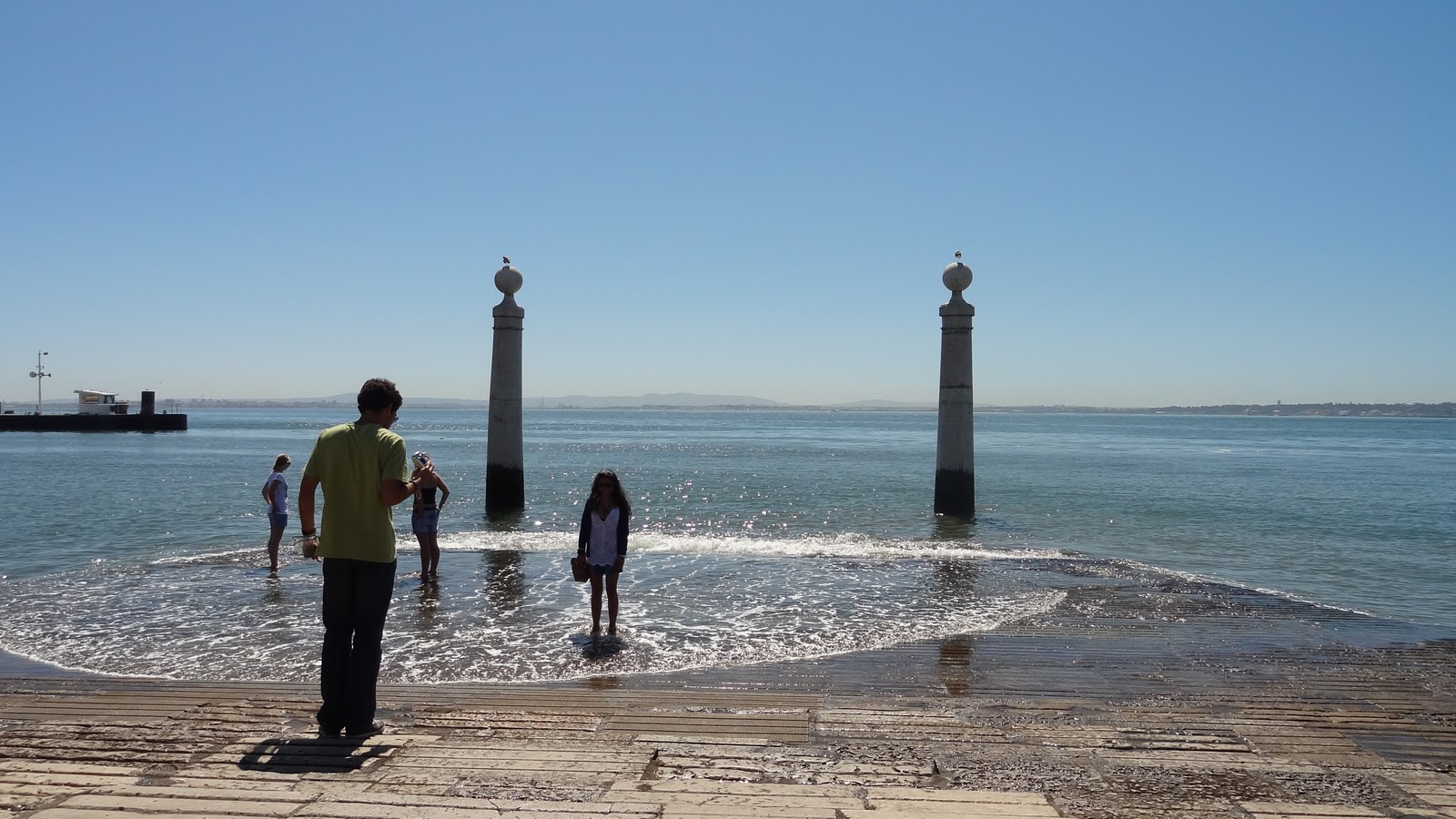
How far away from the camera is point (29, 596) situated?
13.0m

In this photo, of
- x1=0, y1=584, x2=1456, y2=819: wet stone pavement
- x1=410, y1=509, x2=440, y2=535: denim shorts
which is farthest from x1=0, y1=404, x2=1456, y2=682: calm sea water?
x1=0, y1=584, x2=1456, y2=819: wet stone pavement

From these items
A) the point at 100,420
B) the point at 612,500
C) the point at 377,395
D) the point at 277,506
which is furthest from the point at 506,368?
the point at 100,420

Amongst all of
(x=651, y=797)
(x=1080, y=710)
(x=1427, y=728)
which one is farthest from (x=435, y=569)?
(x=1427, y=728)

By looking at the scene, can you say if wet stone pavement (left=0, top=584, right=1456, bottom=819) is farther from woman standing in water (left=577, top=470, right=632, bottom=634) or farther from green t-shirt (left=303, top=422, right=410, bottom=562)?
woman standing in water (left=577, top=470, right=632, bottom=634)

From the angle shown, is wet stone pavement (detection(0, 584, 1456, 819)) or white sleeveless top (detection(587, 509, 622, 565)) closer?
wet stone pavement (detection(0, 584, 1456, 819))

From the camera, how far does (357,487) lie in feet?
19.5

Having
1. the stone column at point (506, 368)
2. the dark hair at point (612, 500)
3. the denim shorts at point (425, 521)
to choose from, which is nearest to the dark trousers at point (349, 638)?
the dark hair at point (612, 500)

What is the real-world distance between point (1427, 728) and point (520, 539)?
48.6 ft

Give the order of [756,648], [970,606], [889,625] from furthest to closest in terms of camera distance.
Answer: [970,606] → [889,625] → [756,648]

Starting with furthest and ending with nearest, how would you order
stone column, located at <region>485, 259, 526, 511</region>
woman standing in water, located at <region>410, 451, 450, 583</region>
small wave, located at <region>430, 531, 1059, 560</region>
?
stone column, located at <region>485, 259, 526, 511</region> < small wave, located at <region>430, 531, 1059, 560</region> < woman standing in water, located at <region>410, 451, 450, 583</region>

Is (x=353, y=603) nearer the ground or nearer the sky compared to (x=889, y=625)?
nearer the sky

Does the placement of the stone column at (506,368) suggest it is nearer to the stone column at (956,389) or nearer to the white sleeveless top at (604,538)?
the stone column at (956,389)

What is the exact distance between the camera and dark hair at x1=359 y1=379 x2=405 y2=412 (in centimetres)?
607

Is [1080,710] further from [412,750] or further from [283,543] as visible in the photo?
[283,543]
